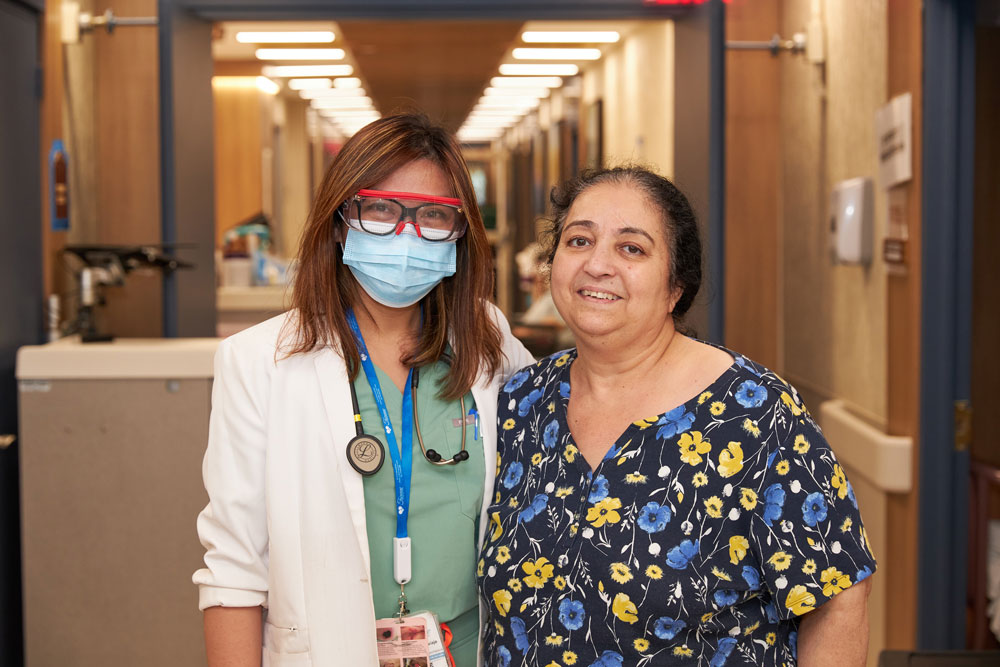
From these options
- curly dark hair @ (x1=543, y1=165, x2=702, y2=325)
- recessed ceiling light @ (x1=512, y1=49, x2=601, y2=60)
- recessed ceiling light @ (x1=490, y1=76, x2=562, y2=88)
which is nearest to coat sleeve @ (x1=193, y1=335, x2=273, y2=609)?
curly dark hair @ (x1=543, y1=165, x2=702, y2=325)

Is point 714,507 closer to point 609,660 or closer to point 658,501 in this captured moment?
point 658,501

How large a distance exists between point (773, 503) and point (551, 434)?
1.31 feet

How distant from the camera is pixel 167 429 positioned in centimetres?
317

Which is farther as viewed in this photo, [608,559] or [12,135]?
[12,135]

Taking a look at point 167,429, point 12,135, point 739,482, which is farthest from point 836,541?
point 12,135

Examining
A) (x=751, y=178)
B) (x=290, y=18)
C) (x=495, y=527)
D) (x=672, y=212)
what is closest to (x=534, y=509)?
(x=495, y=527)

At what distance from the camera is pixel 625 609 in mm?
1574

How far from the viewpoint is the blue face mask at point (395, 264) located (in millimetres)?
1777

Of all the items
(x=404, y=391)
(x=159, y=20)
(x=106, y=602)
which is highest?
(x=159, y=20)

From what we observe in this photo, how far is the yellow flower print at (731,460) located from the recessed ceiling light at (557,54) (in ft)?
18.3

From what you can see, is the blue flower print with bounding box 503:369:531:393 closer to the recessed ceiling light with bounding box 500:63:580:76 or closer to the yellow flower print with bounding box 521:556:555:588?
the yellow flower print with bounding box 521:556:555:588

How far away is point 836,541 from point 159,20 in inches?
111

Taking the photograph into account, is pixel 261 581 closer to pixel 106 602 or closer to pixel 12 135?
pixel 106 602

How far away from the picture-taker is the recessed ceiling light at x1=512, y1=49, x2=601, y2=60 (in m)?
6.86
